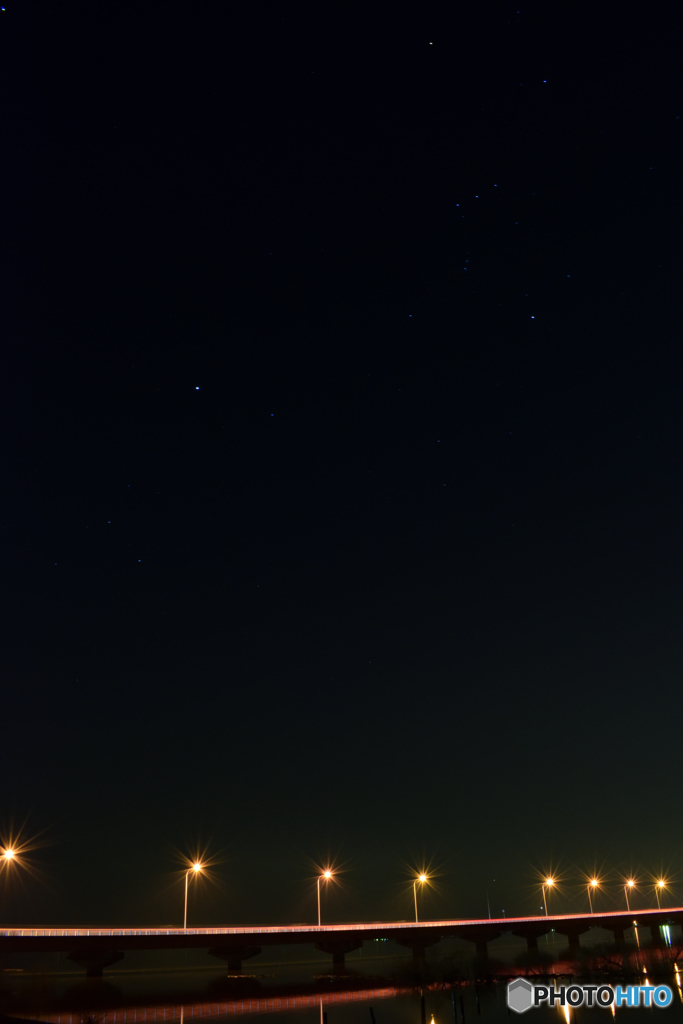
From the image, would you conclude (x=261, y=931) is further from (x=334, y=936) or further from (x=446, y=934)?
(x=446, y=934)

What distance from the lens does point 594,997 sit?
51.8 m

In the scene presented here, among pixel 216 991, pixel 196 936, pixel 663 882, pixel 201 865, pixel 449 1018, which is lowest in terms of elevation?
pixel 449 1018

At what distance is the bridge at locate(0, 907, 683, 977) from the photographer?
70438 millimetres

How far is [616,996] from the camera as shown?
52125 mm

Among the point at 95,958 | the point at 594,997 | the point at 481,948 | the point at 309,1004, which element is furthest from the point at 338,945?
the point at 594,997

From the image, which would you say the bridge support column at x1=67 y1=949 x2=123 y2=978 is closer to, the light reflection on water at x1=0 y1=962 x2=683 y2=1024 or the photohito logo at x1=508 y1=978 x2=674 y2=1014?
the light reflection on water at x1=0 y1=962 x2=683 y2=1024

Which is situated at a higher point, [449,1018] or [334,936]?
[334,936]

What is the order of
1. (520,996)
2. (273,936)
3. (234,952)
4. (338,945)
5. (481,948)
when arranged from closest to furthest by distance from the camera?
(520,996) < (273,936) < (234,952) < (338,945) < (481,948)

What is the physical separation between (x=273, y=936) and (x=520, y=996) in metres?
36.2

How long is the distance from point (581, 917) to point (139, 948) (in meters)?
60.7

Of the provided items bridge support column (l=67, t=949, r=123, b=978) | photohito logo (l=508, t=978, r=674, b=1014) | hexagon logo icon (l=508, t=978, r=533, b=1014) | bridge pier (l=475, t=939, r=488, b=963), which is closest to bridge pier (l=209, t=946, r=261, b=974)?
bridge support column (l=67, t=949, r=123, b=978)

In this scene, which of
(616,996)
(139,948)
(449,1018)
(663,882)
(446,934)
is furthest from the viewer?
(663,882)

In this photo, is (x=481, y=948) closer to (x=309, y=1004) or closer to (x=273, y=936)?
(x=273, y=936)

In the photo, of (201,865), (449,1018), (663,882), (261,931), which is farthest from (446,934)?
(663,882)
